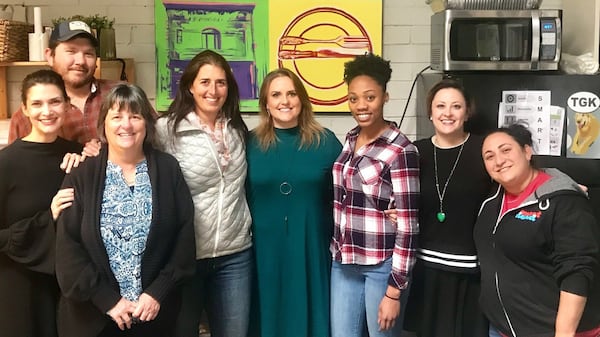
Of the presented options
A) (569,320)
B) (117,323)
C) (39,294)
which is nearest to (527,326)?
(569,320)

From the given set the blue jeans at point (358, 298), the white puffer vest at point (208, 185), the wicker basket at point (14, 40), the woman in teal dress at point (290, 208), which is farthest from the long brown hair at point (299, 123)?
the wicker basket at point (14, 40)

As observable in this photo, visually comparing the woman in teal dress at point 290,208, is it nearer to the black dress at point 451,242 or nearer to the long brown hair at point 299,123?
the long brown hair at point 299,123

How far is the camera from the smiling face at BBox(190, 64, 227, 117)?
2.21 metres

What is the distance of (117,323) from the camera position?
194 centimetres

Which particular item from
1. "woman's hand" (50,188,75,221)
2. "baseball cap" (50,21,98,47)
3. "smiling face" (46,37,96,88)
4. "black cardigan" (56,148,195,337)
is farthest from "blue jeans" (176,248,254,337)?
"baseball cap" (50,21,98,47)

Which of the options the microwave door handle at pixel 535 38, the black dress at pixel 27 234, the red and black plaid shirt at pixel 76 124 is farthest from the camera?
the microwave door handle at pixel 535 38

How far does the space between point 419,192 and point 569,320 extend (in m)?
0.63

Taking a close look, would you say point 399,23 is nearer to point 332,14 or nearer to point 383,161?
point 332,14

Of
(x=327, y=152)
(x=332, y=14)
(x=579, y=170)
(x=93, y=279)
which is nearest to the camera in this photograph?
(x=93, y=279)

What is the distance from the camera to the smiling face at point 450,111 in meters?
2.17

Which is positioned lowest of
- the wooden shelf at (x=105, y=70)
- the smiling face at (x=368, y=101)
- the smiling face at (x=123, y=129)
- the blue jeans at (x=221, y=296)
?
the blue jeans at (x=221, y=296)

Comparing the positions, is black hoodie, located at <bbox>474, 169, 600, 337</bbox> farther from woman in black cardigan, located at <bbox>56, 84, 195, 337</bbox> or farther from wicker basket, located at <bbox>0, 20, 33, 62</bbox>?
wicker basket, located at <bbox>0, 20, 33, 62</bbox>

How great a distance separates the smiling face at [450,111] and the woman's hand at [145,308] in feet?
3.83

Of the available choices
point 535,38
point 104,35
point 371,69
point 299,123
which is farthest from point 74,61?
point 535,38
